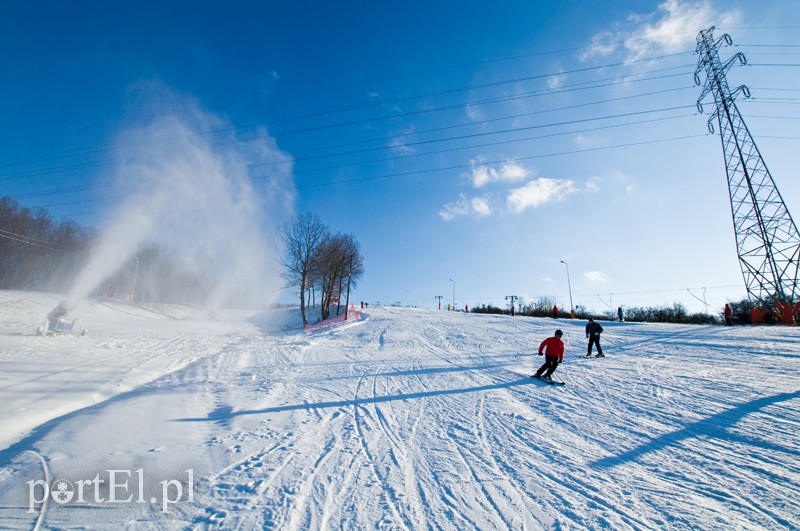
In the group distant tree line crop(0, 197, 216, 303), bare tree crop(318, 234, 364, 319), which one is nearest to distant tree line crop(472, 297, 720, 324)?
bare tree crop(318, 234, 364, 319)

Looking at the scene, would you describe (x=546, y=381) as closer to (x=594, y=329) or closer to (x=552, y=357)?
(x=552, y=357)

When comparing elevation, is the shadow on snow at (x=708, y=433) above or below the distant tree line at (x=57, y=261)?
below

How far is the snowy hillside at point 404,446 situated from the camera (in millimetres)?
3104

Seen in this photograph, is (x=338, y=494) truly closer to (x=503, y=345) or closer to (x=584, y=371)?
(x=584, y=371)

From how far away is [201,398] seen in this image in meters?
7.20

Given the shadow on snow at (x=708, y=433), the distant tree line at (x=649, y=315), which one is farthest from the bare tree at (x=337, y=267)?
the shadow on snow at (x=708, y=433)

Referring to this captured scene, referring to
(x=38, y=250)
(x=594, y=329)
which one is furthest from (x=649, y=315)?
(x=38, y=250)

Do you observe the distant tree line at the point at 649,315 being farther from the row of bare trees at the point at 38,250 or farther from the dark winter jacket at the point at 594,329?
the row of bare trees at the point at 38,250

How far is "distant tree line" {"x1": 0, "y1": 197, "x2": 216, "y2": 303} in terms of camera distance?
43.9 metres

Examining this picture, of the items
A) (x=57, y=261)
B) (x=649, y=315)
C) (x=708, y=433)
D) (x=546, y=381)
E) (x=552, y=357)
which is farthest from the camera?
(x=57, y=261)

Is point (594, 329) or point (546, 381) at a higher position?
point (594, 329)

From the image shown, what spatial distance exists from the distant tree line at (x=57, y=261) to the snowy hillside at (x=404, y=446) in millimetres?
48123

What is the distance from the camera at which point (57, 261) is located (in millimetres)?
50219

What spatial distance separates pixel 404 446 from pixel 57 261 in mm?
71503
